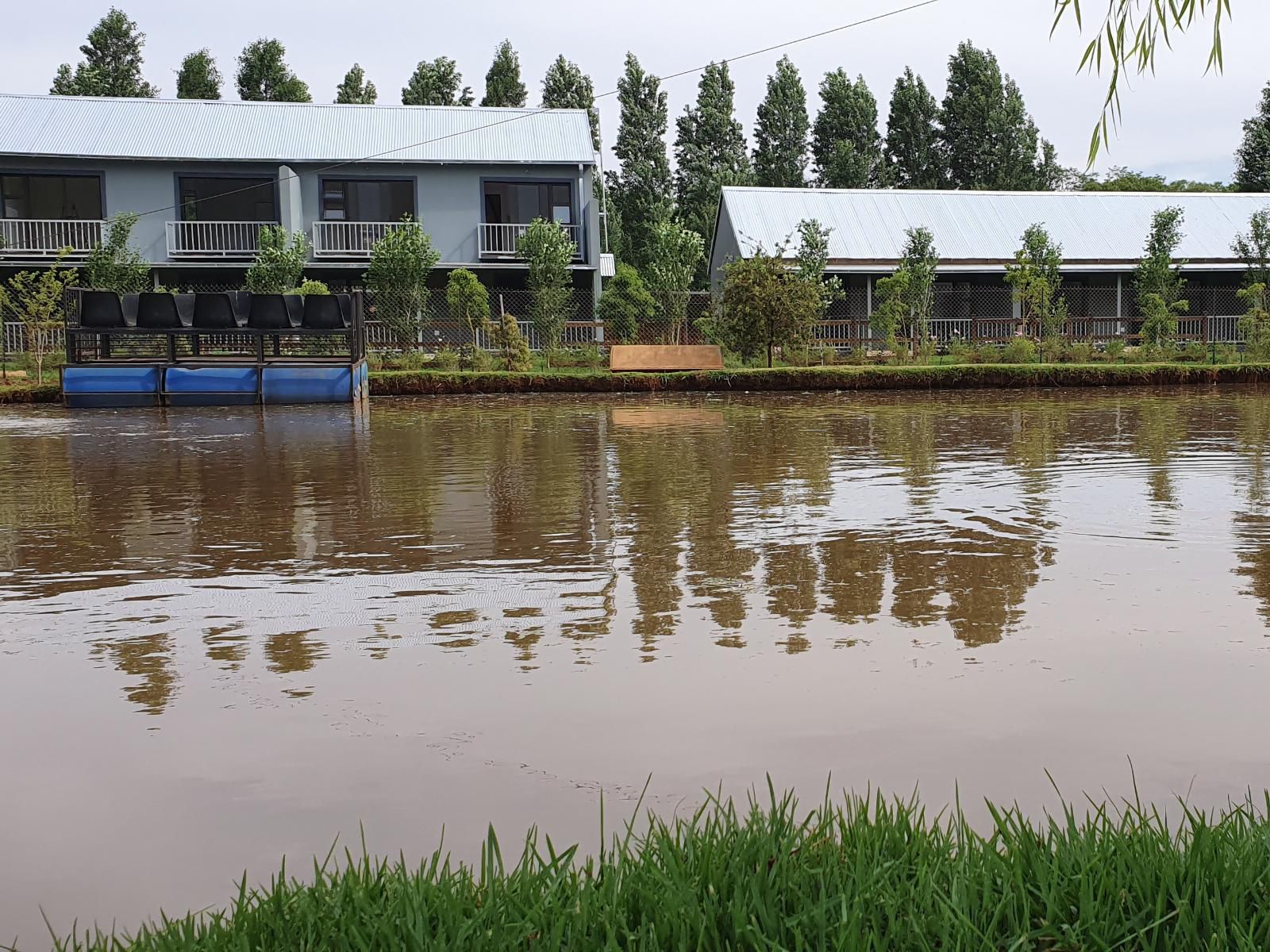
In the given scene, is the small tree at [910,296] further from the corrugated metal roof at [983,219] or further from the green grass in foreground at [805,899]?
the green grass in foreground at [805,899]

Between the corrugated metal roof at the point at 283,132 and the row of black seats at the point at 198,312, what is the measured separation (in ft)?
44.6

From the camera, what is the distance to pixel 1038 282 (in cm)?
3039

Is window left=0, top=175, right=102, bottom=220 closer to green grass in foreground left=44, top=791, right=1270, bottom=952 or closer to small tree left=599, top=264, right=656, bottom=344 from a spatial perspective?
small tree left=599, top=264, right=656, bottom=344

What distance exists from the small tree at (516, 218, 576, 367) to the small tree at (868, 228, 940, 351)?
7.55 meters

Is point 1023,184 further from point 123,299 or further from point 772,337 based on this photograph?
point 123,299

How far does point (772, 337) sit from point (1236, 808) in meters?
25.7

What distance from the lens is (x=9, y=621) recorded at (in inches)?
233

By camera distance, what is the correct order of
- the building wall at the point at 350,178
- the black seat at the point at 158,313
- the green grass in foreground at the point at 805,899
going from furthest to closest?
the building wall at the point at 350,178, the black seat at the point at 158,313, the green grass in foreground at the point at 805,899

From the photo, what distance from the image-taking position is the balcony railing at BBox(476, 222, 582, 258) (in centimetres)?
3644

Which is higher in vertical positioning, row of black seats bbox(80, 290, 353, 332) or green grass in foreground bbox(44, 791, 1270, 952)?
row of black seats bbox(80, 290, 353, 332)

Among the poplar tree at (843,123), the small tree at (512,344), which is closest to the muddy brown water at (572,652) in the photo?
the small tree at (512,344)

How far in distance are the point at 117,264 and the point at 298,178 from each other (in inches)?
209

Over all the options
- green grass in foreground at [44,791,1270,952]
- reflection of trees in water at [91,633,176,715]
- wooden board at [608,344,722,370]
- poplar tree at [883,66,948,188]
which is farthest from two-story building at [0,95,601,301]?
green grass in foreground at [44,791,1270,952]

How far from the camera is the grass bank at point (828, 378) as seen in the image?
25766 mm
